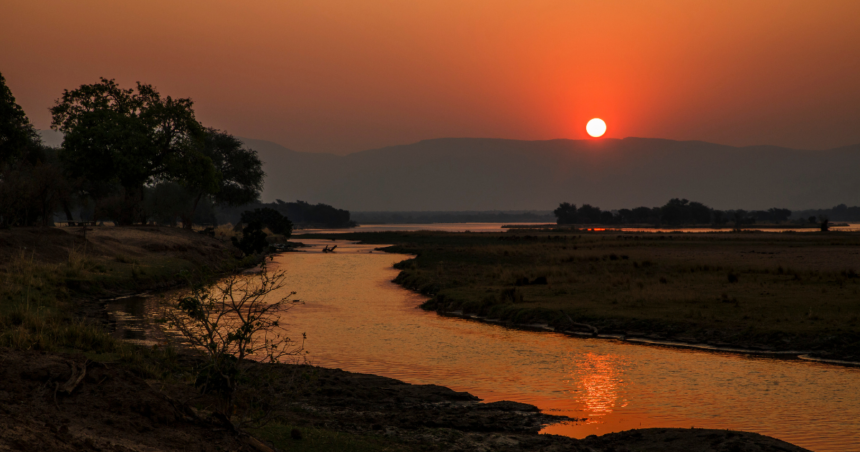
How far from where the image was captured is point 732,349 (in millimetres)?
22344

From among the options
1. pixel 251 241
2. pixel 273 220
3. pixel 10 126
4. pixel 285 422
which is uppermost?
pixel 10 126

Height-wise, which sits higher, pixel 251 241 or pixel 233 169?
pixel 233 169

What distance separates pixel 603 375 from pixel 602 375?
0.12 ft

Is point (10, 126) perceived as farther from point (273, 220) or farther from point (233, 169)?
point (273, 220)

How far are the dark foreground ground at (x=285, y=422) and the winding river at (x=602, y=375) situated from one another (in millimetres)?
1527

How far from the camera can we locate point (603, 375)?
18.2 m

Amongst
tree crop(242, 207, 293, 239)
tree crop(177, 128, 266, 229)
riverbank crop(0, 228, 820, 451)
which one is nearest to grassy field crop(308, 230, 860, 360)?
riverbank crop(0, 228, 820, 451)

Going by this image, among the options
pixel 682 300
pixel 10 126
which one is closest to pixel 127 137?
pixel 10 126

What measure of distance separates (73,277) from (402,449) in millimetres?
29313

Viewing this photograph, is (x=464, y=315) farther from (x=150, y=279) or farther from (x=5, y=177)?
(x=5, y=177)

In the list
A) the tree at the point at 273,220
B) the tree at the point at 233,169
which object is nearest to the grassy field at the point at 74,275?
the tree at the point at 233,169

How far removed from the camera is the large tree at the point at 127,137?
6184 centimetres

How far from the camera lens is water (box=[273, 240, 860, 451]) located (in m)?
13.7

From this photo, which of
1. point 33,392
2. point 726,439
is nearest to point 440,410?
point 726,439
